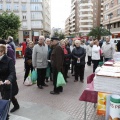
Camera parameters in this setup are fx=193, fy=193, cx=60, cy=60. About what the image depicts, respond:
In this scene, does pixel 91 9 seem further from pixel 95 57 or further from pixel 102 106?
pixel 102 106

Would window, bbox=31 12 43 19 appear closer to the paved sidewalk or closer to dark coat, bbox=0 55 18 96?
the paved sidewalk

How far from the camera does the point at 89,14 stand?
311 ft

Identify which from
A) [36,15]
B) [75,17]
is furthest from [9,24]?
[75,17]

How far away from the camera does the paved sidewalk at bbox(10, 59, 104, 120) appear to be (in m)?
4.61

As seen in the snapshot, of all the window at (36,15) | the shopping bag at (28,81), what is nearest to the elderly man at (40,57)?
the shopping bag at (28,81)

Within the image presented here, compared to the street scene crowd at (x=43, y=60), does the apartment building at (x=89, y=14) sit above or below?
above

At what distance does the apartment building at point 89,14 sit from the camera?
94.5 m

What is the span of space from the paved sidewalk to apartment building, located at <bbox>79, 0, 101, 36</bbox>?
294 ft

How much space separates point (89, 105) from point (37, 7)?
6333 centimetres

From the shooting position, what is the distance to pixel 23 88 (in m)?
7.23

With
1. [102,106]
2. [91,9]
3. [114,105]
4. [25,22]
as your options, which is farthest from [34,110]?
[91,9]

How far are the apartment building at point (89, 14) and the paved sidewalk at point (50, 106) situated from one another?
89489 mm

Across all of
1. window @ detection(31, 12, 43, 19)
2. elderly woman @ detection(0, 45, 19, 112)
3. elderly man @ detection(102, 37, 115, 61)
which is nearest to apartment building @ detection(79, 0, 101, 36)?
window @ detection(31, 12, 43, 19)

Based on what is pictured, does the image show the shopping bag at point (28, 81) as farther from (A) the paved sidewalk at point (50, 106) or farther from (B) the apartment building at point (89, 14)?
(B) the apartment building at point (89, 14)
